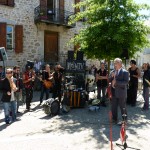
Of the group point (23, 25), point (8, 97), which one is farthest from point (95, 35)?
point (23, 25)

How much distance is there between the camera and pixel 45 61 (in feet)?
68.8

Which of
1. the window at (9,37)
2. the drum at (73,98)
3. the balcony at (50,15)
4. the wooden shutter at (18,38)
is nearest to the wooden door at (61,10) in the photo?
the balcony at (50,15)

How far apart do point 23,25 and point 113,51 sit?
9445 mm

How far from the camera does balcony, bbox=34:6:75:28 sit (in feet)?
66.6

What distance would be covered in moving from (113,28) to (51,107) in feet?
14.5

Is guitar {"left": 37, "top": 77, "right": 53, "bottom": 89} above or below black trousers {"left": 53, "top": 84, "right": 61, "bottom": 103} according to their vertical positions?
above

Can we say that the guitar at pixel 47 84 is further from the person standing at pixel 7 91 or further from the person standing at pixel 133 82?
the person standing at pixel 133 82

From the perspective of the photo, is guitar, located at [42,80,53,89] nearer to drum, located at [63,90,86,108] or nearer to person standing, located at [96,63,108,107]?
drum, located at [63,90,86,108]

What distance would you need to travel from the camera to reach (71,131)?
786 centimetres

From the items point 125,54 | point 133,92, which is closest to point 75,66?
point 125,54

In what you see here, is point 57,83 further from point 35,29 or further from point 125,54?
point 35,29

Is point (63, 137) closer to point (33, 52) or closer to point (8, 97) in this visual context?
point (8, 97)

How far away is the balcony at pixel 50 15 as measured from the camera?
66.6 feet

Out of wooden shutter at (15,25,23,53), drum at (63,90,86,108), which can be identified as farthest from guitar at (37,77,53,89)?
wooden shutter at (15,25,23,53)
